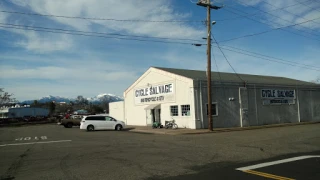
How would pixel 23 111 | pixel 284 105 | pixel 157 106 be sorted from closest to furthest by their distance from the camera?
pixel 157 106
pixel 284 105
pixel 23 111

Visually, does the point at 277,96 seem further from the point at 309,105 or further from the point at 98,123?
the point at 98,123

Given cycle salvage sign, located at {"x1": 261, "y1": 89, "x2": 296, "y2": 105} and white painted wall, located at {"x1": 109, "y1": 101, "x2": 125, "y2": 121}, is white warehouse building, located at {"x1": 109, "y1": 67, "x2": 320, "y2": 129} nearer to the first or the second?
cycle salvage sign, located at {"x1": 261, "y1": 89, "x2": 296, "y2": 105}

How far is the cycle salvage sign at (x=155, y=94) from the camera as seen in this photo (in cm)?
3081

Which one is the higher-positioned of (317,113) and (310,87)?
(310,87)

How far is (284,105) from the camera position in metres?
35.1

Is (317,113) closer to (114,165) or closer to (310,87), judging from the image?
(310,87)

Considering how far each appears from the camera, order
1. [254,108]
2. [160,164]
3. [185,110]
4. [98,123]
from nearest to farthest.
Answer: [160,164] < [185,110] < [98,123] < [254,108]

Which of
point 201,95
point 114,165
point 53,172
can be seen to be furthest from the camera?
point 201,95

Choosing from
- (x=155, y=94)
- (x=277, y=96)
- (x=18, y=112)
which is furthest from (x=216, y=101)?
(x=18, y=112)

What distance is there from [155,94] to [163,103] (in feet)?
6.23

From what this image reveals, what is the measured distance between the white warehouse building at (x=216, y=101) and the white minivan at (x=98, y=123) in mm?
4502

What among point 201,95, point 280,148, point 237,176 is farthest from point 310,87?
point 237,176

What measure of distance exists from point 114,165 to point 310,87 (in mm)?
35092

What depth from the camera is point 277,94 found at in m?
34.6
